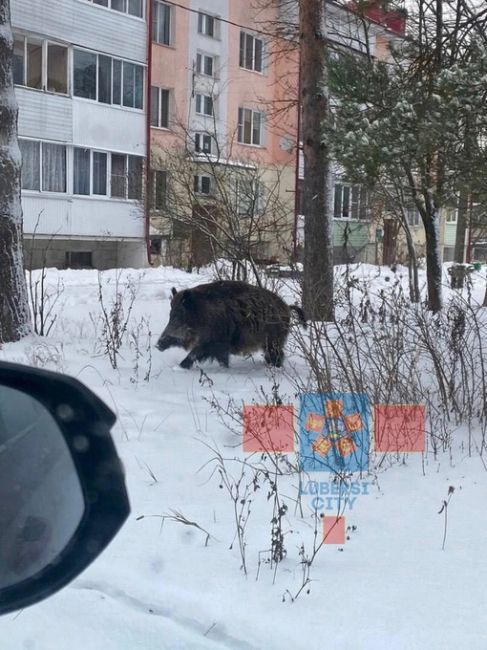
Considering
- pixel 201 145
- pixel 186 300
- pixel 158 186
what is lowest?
pixel 186 300

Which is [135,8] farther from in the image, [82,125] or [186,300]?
[186,300]

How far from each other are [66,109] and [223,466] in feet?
68.5

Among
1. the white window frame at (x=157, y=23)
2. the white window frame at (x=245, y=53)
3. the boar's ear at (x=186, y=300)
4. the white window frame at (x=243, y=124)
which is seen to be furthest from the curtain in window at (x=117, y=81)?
the boar's ear at (x=186, y=300)

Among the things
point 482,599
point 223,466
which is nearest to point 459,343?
point 223,466

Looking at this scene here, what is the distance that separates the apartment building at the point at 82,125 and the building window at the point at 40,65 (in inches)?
1.2

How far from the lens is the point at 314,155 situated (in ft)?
35.1

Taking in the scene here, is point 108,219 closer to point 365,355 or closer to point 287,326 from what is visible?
point 287,326

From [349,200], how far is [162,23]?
17.5 m

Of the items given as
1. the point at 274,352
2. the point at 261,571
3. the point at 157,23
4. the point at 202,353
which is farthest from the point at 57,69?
the point at 261,571

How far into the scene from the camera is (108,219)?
25.2 m

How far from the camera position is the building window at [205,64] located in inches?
1178

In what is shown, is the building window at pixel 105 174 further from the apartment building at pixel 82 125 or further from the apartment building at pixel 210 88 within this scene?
the apartment building at pixel 210 88

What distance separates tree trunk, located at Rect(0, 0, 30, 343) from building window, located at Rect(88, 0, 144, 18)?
57.4ft

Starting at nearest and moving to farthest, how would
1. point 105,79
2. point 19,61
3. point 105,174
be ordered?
point 19,61 < point 105,79 < point 105,174
